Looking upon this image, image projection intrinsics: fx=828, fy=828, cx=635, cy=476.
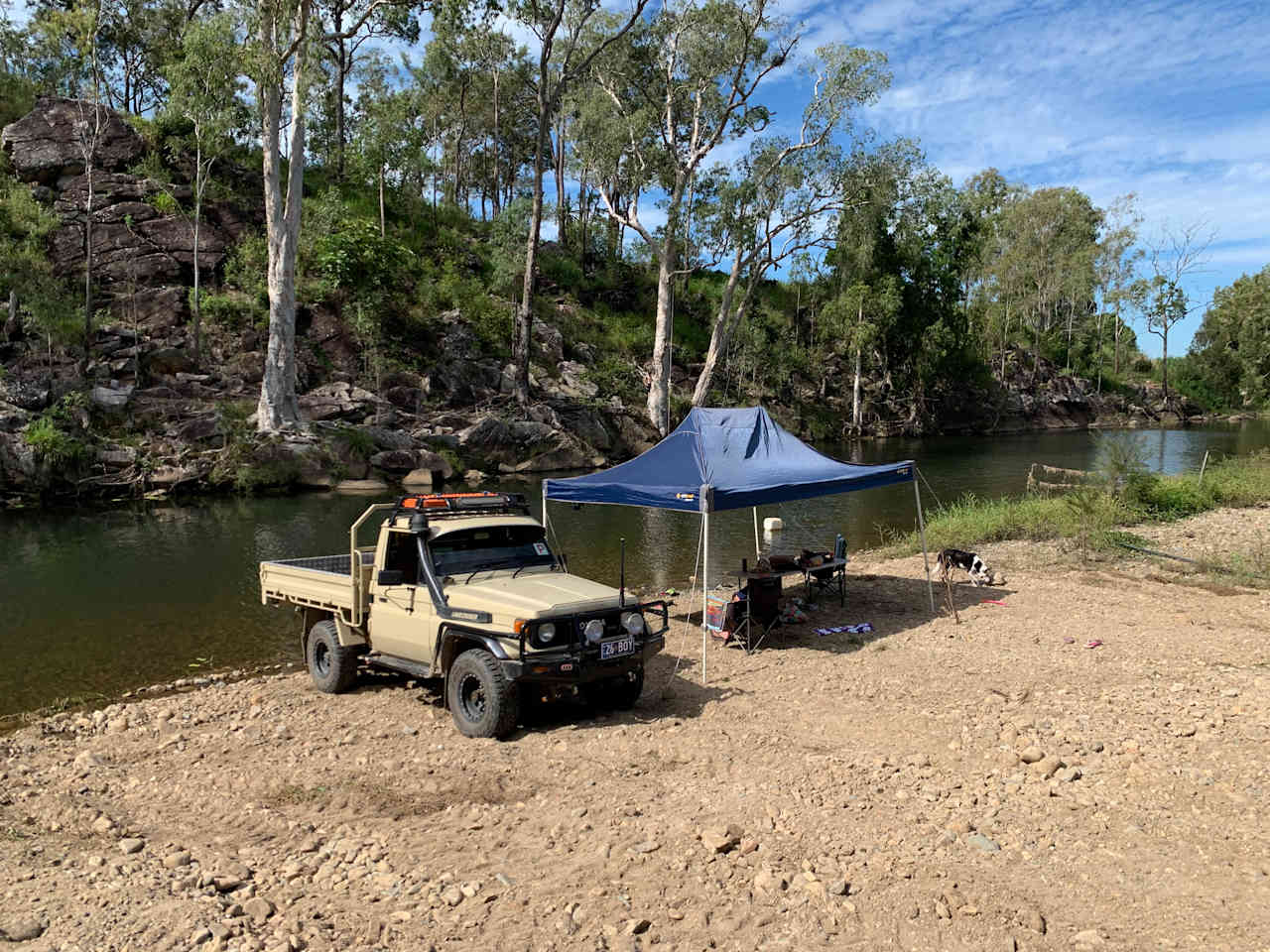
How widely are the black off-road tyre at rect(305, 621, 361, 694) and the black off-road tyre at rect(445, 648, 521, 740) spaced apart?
6.29 ft

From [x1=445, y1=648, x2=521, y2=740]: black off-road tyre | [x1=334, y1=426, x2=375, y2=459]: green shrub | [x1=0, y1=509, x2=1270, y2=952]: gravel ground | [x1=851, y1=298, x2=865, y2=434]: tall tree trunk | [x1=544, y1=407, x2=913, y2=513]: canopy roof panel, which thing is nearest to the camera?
[x1=0, y1=509, x2=1270, y2=952]: gravel ground

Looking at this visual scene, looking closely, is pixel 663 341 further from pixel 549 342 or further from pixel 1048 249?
pixel 1048 249

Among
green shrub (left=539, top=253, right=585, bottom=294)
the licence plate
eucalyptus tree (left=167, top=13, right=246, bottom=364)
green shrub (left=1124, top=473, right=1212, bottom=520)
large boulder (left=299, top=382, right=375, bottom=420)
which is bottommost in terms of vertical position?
the licence plate

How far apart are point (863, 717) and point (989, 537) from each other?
36.5ft

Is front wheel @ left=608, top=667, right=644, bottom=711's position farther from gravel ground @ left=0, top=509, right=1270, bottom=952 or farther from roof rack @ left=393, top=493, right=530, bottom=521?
roof rack @ left=393, top=493, right=530, bottom=521

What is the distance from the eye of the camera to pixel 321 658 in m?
9.56

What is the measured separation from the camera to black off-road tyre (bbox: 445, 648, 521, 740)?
720 centimetres

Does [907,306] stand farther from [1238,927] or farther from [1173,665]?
[1238,927]

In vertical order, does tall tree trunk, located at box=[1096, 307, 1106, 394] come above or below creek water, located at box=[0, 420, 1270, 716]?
above

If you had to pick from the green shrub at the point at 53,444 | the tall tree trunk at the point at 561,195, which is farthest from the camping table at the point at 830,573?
the tall tree trunk at the point at 561,195

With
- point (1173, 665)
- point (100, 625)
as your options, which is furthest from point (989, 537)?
point (100, 625)

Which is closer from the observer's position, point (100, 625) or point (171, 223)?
point (100, 625)

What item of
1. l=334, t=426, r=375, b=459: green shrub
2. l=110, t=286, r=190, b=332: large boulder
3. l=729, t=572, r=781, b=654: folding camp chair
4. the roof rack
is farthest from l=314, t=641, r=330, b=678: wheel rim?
l=110, t=286, r=190, b=332: large boulder

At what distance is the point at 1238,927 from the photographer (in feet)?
13.4
